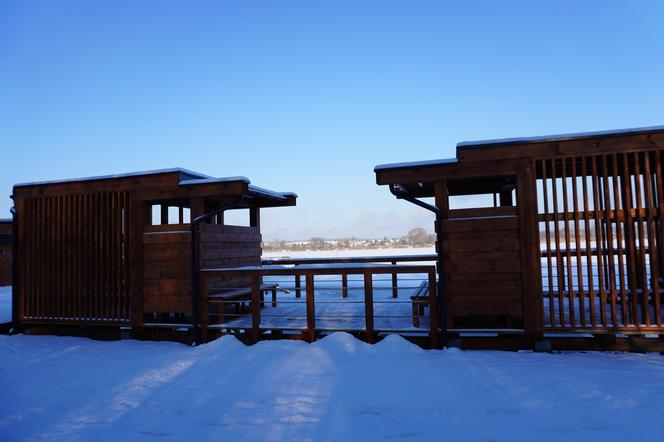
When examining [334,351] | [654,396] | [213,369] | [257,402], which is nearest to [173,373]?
[213,369]

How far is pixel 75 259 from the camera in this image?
323 inches

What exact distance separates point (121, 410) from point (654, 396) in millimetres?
5357

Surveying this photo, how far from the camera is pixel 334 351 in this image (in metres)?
6.05

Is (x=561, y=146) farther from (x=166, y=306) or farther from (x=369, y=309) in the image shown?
(x=166, y=306)

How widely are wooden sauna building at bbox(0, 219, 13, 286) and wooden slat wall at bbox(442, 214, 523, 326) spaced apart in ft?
58.9

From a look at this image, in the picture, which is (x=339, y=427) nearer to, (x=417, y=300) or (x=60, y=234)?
(x=417, y=300)

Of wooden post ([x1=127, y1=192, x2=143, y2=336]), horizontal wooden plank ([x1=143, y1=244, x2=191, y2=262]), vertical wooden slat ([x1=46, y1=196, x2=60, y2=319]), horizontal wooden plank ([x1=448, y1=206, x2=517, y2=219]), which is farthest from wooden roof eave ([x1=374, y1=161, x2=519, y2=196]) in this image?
vertical wooden slat ([x1=46, y1=196, x2=60, y2=319])

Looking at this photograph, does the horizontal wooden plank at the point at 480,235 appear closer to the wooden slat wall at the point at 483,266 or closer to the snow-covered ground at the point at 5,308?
the wooden slat wall at the point at 483,266

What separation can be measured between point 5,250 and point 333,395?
19430 millimetres

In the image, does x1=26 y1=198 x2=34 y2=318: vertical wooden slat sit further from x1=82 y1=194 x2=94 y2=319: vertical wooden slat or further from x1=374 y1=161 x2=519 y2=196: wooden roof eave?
x1=374 y1=161 x2=519 y2=196: wooden roof eave

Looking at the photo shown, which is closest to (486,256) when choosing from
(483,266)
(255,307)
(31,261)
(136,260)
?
(483,266)

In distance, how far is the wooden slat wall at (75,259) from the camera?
25.9 ft

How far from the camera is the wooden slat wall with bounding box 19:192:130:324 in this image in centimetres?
789

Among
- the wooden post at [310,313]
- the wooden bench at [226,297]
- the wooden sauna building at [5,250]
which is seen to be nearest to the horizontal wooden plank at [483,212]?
the wooden post at [310,313]
